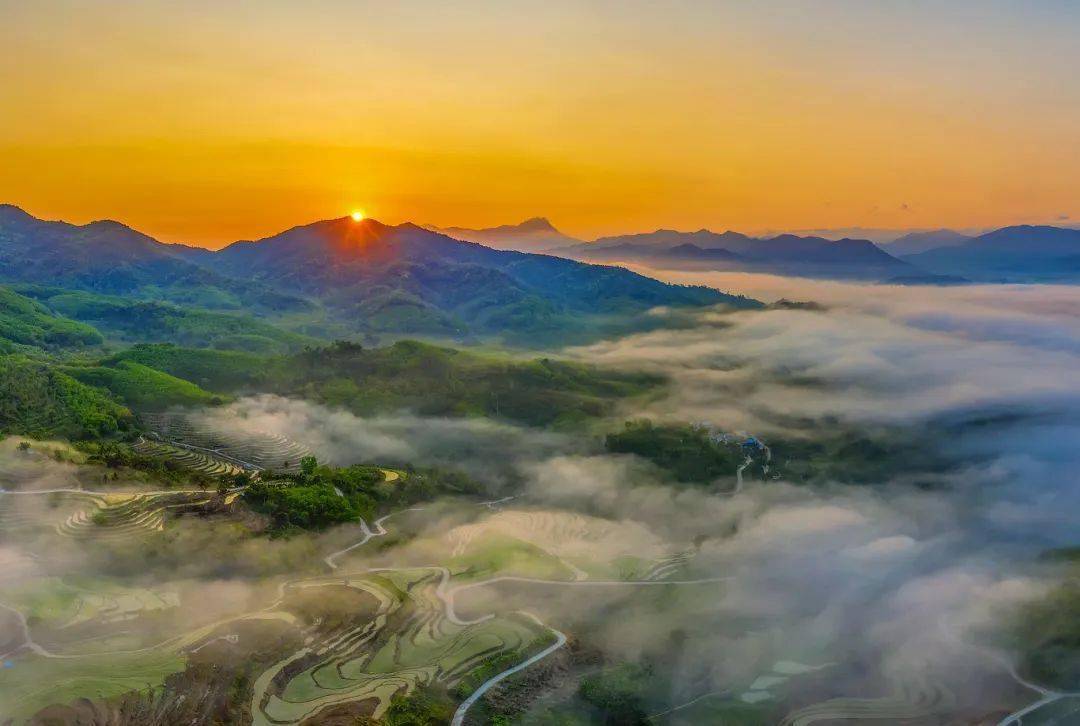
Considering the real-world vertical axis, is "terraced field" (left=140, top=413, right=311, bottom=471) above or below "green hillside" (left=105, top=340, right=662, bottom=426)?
below

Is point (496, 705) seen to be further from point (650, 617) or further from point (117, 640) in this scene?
point (117, 640)

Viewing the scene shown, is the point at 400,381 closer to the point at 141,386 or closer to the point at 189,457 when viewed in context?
the point at 141,386

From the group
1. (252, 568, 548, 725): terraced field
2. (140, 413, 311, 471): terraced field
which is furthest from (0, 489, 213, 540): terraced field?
(140, 413, 311, 471): terraced field

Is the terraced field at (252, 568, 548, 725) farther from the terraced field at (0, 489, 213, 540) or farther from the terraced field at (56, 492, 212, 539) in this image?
A: the terraced field at (0, 489, 213, 540)

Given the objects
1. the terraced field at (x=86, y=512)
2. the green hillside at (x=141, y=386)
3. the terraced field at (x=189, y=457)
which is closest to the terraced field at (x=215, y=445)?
the terraced field at (x=189, y=457)

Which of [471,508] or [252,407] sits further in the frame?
[252,407]

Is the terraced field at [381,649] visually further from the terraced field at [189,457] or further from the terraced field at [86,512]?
the terraced field at [189,457]

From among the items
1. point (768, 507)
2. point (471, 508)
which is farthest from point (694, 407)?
point (471, 508)

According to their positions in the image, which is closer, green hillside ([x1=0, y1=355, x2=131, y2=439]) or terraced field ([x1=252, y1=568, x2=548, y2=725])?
terraced field ([x1=252, y1=568, x2=548, y2=725])
